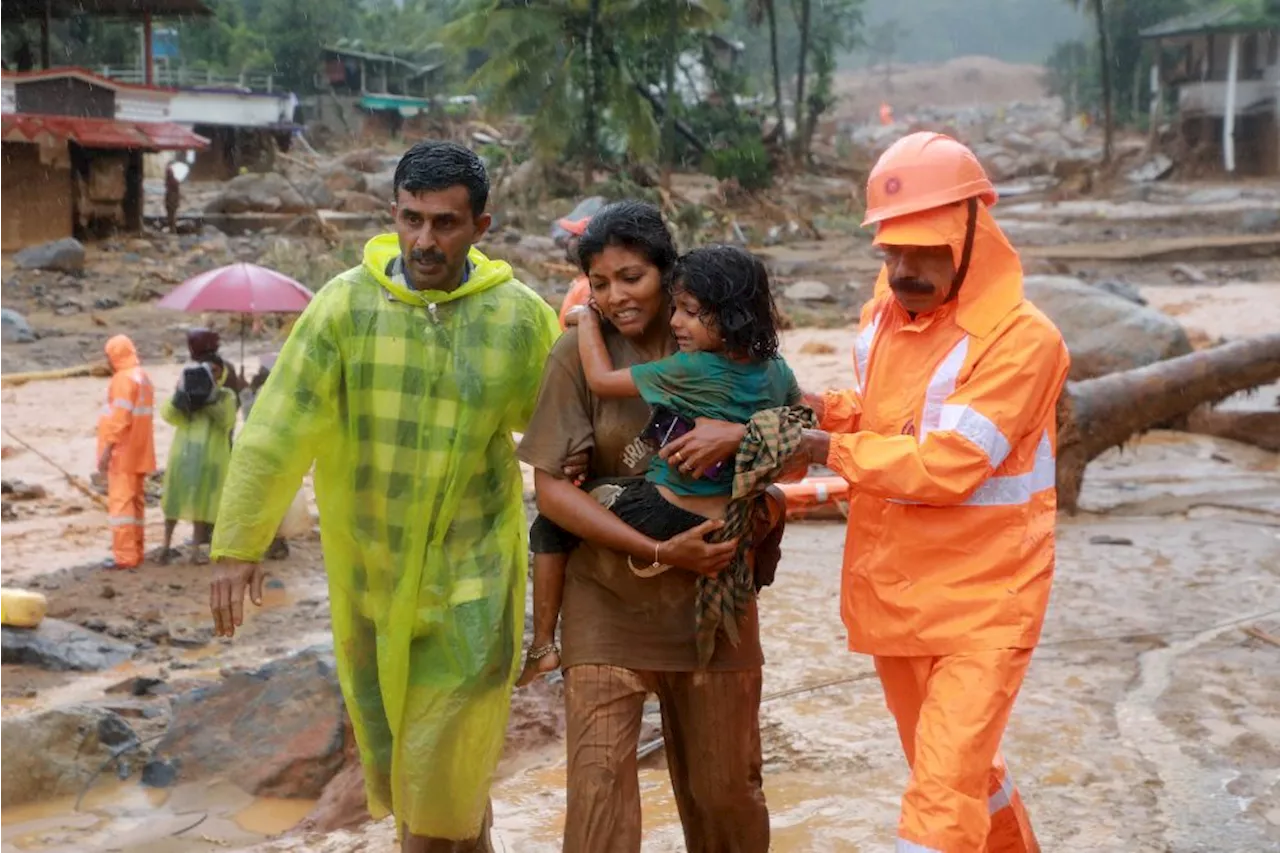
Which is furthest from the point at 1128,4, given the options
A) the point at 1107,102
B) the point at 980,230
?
the point at 980,230

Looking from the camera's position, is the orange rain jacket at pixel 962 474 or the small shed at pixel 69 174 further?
the small shed at pixel 69 174

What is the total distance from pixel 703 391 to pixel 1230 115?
134 feet

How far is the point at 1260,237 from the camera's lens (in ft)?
87.5

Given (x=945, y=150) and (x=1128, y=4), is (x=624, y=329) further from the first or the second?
(x=1128, y=4)

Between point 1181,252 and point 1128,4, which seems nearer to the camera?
point 1181,252

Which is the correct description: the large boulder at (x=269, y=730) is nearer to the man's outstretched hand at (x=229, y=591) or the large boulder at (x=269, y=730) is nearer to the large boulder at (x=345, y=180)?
the man's outstretched hand at (x=229, y=591)

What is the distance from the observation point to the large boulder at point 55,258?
2302cm

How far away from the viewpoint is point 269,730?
5.71 meters

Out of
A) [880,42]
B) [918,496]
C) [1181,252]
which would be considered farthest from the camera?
[880,42]

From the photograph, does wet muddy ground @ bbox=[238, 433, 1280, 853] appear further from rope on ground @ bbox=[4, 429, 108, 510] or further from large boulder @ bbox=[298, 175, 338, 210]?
large boulder @ bbox=[298, 175, 338, 210]

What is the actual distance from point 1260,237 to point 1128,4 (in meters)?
22.0

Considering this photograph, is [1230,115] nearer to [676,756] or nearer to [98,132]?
[98,132]

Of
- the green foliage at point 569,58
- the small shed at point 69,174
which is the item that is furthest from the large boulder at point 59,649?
the green foliage at point 569,58

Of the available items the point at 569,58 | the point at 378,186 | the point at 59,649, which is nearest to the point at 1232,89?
the point at 569,58
